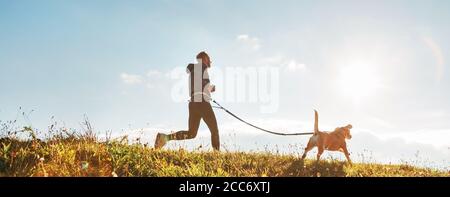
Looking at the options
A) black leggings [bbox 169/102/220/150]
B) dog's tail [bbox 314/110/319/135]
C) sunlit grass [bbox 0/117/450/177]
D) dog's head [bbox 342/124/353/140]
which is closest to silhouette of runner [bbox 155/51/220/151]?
black leggings [bbox 169/102/220/150]

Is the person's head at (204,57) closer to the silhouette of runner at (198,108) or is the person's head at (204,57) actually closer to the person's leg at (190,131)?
the silhouette of runner at (198,108)

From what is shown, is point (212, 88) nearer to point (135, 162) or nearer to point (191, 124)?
point (191, 124)

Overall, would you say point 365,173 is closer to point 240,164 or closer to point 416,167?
point 240,164

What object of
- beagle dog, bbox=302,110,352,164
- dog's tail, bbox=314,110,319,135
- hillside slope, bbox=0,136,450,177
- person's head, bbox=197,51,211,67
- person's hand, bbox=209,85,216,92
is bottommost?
hillside slope, bbox=0,136,450,177

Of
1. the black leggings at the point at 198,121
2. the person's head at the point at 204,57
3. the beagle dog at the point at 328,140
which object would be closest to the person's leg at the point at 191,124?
the black leggings at the point at 198,121

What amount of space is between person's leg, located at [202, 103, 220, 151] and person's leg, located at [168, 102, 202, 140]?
0.16 metres

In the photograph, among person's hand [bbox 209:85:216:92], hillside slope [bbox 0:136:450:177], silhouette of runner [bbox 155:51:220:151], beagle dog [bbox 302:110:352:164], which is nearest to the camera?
hillside slope [bbox 0:136:450:177]

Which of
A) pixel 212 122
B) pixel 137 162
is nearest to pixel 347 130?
pixel 212 122

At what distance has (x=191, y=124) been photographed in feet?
36.7

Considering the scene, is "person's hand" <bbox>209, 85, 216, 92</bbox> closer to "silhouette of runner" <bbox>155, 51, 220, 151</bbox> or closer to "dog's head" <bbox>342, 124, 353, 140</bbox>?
"silhouette of runner" <bbox>155, 51, 220, 151</bbox>

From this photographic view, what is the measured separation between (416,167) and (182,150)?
6116 millimetres

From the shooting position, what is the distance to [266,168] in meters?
9.00

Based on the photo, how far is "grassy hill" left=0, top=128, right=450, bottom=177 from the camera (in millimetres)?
7172
